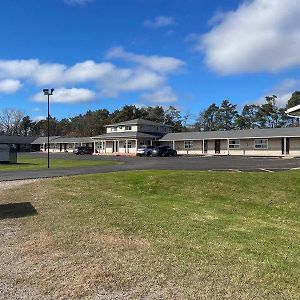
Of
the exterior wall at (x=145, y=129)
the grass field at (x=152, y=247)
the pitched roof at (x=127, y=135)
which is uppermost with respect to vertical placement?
the exterior wall at (x=145, y=129)

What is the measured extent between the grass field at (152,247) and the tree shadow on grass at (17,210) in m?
0.33

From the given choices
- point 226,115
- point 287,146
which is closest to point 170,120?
point 226,115

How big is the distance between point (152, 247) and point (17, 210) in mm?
5396

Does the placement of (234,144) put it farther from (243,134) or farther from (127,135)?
(127,135)

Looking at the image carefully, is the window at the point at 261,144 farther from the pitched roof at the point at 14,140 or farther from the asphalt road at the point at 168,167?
the pitched roof at the point at 14,140

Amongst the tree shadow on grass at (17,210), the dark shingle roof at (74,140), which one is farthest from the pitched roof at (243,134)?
the tree shadow on grass at (17,210)

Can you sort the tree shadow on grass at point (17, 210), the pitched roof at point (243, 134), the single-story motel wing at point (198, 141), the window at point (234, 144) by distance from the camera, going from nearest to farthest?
1. the tree shadow on grass at point (17, 210)
2. the pitched roof at point (243, 134)
3. the single-story motel wing at point (198, 141)
4. the window at point (234, 144)

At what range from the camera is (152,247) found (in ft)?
21.7

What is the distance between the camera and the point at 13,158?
41344mm

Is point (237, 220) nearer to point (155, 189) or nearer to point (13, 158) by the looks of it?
point (155, 189)

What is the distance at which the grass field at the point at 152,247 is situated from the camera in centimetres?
485

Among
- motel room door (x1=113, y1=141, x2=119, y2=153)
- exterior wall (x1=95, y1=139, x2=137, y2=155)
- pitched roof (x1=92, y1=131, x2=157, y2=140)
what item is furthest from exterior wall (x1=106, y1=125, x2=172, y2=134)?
motel room door (x1=113, y1=141, x2=119, y2=153)

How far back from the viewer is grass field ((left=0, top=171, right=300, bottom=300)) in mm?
4848

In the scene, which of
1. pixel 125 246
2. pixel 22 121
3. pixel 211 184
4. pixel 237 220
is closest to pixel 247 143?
pixel 211 184
